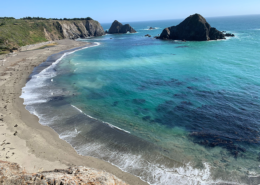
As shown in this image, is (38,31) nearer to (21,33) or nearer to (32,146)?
(21,33)

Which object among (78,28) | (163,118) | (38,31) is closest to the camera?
(163,118)

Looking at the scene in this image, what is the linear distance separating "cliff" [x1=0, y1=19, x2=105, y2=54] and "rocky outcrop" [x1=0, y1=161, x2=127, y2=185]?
71.0 metres

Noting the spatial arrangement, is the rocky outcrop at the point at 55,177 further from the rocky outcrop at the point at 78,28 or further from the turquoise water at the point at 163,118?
the rocky outcrop at the point at 78,28

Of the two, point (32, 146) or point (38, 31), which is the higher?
point (38, 31)

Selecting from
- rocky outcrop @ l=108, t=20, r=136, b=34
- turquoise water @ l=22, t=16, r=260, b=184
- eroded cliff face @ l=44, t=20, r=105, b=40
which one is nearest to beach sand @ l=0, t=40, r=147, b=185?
turquoise water @ l=22, t=16, r=260, b=184

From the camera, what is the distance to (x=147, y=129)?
21.0m

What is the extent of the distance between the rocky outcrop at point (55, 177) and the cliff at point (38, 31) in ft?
233

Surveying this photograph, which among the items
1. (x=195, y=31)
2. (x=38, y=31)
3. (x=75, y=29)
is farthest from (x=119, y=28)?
(x=38, y=31)

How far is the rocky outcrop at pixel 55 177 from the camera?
24.3 ft

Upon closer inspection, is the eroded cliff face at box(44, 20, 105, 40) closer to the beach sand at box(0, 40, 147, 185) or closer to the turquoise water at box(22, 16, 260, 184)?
the turquoise water at box(22, 16, 260, 184)

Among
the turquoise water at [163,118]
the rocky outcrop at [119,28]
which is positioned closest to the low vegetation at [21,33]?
the turquoise water at [163,118]

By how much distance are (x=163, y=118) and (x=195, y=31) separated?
9776cm

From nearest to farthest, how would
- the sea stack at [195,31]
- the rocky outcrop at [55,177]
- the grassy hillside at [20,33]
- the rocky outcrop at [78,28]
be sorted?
the rocky outcrop at [55,177], the grassy hillside at [20,33], the sea stack at [195,31], the rocky outcrop at [78,28]

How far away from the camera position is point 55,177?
7.66 metres
